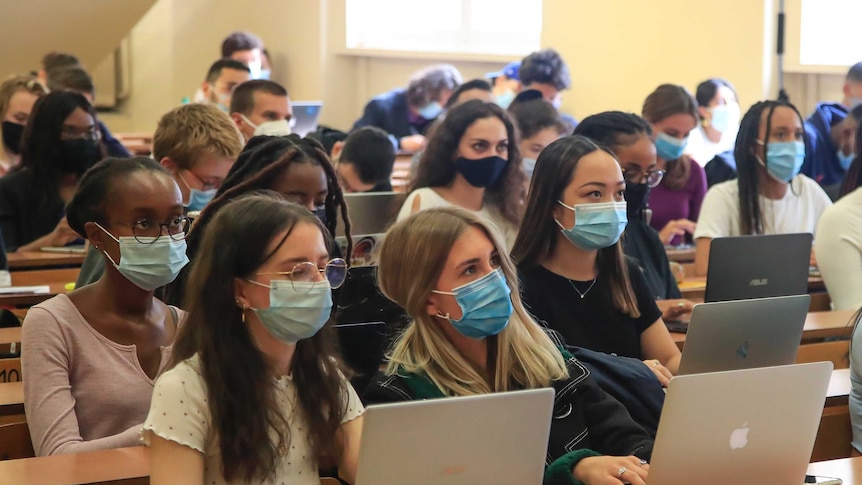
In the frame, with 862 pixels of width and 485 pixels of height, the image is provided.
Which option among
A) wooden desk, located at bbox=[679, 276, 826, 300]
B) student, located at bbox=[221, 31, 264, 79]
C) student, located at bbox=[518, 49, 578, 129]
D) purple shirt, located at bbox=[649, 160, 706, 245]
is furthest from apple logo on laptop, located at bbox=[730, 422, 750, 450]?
student, located at bbox=[221, 31, 264, 79]

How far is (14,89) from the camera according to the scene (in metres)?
6.31

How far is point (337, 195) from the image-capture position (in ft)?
11.8

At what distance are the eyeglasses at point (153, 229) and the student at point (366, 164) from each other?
2805 millimetres

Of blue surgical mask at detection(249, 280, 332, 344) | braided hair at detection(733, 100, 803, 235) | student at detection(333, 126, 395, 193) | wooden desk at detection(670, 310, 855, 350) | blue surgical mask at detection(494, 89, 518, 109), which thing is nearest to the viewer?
blue surgical mask at detection(249, 280, 332, 344)

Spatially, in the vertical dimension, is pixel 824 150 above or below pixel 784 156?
below

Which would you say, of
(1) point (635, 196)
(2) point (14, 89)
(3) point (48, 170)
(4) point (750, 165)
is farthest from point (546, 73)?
(1) point (635, 196)

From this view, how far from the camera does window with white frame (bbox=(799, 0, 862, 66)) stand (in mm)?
7445

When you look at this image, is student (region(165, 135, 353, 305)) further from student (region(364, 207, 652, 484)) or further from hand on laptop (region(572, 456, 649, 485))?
hand on laptop (region(572, 456, 649, 485))

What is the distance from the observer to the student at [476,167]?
4.47 metres

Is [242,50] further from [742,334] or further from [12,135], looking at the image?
[742,334]

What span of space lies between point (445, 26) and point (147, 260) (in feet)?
24.6

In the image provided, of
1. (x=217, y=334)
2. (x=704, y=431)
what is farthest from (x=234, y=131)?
(x=704, y=431)

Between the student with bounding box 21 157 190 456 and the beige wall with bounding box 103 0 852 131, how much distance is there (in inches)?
214

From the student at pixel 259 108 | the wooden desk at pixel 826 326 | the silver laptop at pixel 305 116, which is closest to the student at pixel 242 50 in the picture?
the silver laptop at pixel 305 116
